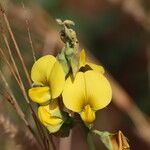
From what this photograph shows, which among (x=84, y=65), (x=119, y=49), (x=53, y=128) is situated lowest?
(x=119, y=49)

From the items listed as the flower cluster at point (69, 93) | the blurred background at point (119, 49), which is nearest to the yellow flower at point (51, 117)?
the flower cluster at point (69, 93)

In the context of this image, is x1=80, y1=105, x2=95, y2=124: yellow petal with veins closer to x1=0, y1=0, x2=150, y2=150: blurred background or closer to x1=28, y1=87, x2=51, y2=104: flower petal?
x1=28, y1=87, x2=51, y2=104: flower petal

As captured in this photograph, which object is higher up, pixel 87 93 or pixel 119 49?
pixel 87 93

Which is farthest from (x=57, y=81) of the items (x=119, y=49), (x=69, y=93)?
(x=119, y=49)

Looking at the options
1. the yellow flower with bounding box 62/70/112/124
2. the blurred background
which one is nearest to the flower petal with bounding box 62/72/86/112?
the yellow flower with bounding box 62/70/112/124

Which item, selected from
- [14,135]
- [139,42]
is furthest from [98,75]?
[139,42]

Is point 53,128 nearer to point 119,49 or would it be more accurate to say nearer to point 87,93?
point 87,93

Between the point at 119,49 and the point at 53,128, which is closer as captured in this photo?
the point at 53,128
